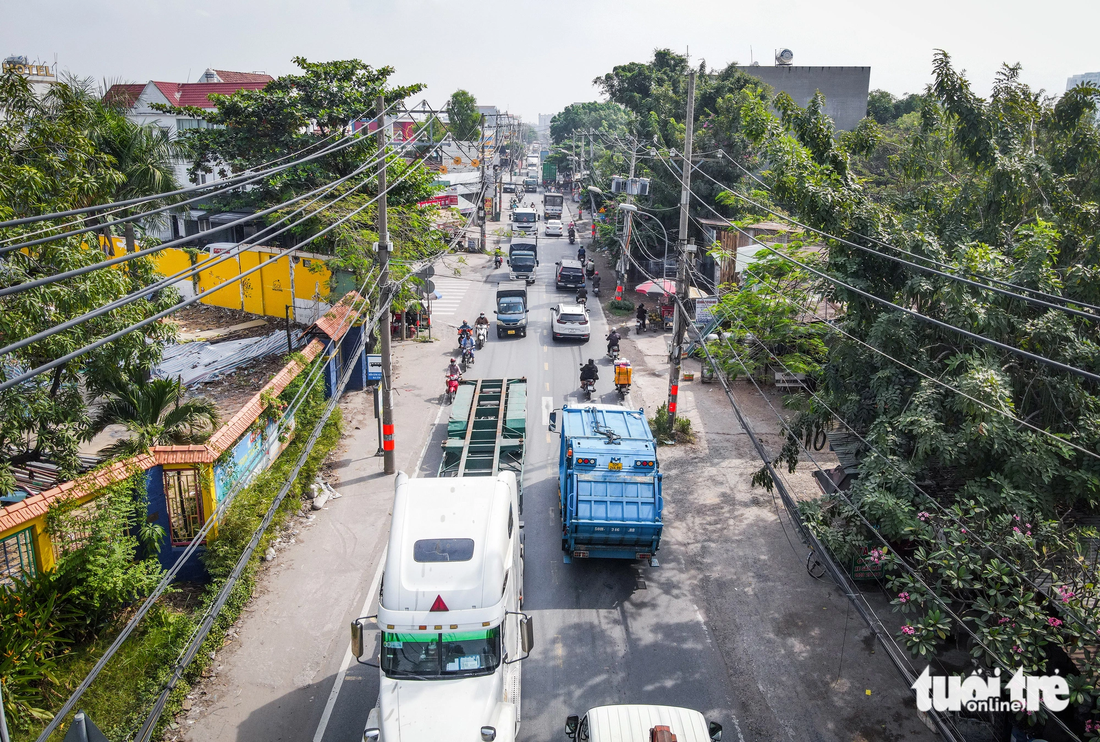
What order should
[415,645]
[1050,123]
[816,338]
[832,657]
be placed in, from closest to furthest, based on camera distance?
[415,645], [832,657], [1050,123], [816,338]

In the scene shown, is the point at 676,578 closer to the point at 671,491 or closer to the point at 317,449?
the point at 671,491

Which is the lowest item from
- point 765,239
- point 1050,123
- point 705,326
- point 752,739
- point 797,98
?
point 752,739

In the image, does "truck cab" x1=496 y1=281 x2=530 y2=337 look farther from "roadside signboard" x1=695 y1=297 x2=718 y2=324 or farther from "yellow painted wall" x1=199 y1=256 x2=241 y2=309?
"yellow painted wall" x1=199 y1=256 x2=241 y2=309

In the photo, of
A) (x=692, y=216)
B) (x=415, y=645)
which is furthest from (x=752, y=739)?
(x=692, y=216)

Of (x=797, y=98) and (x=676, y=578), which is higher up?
(x=797, y=98)

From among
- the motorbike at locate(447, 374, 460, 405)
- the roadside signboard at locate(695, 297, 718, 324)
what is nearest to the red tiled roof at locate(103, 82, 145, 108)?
the motorbike at locate(447, 374, 460, 405)

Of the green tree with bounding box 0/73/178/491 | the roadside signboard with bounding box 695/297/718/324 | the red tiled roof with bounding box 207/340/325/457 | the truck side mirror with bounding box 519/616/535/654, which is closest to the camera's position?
the truck side mirror with bounding box 519/616/535/654

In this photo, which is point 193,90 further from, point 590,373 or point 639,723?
point 639,723
